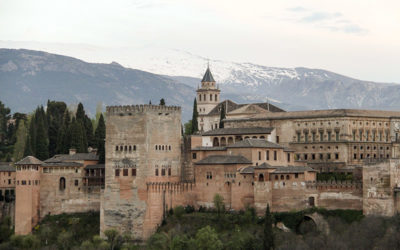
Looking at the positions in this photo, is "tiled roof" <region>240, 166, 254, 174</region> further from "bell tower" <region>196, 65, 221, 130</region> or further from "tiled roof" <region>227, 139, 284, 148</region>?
"bell tower" <region>196, 65, 221, 130</region>

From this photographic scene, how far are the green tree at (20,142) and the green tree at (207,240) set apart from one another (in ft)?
120

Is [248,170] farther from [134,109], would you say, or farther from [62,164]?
[62,164]

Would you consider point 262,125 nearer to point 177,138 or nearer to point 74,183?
point 177,138

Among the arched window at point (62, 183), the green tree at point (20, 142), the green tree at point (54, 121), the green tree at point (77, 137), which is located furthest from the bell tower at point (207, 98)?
the arched window at point (62, 183)

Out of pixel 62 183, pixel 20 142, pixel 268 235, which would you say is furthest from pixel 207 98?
pixel 268 235

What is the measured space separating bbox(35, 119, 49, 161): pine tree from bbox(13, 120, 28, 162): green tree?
13.3 ft

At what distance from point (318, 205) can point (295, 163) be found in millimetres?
10827

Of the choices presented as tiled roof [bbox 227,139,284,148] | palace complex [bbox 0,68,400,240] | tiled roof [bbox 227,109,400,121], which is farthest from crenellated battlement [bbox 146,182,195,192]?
tiled roof [bbox 227,109,400,121]

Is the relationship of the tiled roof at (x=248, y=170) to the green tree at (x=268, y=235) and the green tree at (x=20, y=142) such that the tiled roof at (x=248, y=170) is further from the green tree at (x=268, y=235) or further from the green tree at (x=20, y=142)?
the green tree at (x=20, y=142)

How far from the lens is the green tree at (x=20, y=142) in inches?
4139

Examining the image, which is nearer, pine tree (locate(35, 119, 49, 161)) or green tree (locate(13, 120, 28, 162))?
pine tree (locate(35, 119, 49, 161))

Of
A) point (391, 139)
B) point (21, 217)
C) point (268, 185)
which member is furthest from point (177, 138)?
point (391, 139)

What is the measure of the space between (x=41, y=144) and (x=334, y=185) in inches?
1502

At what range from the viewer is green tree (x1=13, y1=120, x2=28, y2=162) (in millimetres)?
105131
